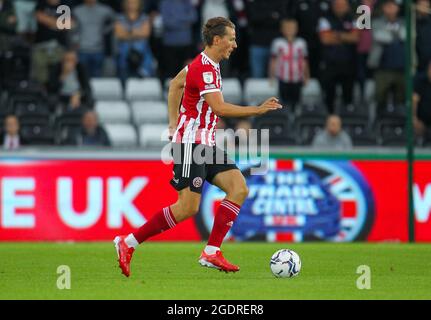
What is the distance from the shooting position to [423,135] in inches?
818

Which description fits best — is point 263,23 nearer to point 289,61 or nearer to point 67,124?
point 289,61

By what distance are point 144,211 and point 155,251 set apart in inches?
107

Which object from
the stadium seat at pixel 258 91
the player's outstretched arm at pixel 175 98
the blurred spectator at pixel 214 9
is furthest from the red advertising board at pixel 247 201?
the player's outstretched arm at pixel 175 98

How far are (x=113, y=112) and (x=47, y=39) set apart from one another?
170 centimetres

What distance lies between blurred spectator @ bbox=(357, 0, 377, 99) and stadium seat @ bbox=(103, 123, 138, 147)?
4.30m

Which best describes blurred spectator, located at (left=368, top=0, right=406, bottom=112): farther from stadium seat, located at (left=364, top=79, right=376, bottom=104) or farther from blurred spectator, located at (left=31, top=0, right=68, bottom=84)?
blurred spectator, located at (left=31, top=0, right=68, bottom=84)

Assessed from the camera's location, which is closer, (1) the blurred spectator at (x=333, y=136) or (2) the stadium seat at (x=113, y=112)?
(1) the blurred spectator at (x=333, y=136)

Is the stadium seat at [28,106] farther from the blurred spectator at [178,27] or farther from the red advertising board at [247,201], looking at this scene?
the red advertising board at [247,201]

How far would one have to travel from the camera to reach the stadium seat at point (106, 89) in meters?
21.6

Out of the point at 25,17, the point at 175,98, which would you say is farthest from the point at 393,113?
the point at 175,98

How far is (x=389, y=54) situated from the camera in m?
21.4

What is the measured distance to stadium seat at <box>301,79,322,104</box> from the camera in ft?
71.6
